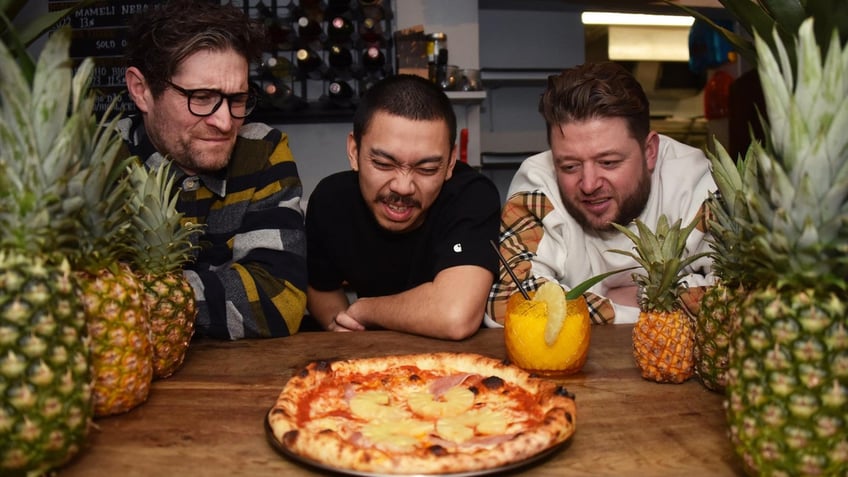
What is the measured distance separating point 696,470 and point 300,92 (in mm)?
3909

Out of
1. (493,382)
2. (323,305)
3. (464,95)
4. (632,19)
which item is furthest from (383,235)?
(632,19)

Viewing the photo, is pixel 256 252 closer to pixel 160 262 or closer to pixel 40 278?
pixel 160 262

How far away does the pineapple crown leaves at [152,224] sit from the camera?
1.39 metres

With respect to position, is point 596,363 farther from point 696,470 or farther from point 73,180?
point 73,180

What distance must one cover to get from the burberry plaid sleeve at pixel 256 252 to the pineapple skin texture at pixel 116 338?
2.08 ft

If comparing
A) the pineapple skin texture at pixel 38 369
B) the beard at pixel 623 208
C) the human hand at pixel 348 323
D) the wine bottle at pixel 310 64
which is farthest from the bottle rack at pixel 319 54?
the pineapple skin texture at pixel 38 369

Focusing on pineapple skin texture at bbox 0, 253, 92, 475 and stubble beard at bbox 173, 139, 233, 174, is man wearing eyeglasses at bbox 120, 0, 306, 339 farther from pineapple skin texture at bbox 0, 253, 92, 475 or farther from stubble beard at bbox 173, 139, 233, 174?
pineapple skin texture at bbox 0, 253, 92, 475

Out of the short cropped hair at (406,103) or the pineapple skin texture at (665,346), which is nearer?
the pineapple skin texture at (665,346)

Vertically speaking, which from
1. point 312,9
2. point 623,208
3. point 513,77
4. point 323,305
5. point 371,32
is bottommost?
point 323,305

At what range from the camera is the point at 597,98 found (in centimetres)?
231

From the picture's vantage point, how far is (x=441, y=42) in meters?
4.54

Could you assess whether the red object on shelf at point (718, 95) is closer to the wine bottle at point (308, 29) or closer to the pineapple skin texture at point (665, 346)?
the wine bottle at point (308, 29)

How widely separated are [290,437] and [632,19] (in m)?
6.35

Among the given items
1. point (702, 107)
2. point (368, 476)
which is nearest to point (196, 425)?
point (368, 476)
